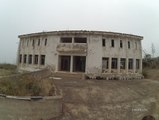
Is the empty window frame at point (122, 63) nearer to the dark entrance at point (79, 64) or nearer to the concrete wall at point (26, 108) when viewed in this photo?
the dark entrance at point (79, 64)

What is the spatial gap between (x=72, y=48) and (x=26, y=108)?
16262mm

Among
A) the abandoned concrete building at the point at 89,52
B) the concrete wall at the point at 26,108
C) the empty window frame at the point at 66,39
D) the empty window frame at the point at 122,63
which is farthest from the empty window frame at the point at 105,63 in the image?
the concrete wall at the point at 26,108

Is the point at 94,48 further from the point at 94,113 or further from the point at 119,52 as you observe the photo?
the point at 94,113

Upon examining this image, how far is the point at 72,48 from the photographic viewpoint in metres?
32.0

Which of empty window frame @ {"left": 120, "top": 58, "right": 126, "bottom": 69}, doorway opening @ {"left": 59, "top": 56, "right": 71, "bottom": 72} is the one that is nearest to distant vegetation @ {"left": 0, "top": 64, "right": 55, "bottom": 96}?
doorway opening @ {"left": 59, "top": 56, "right": 71, "bottom": 72}

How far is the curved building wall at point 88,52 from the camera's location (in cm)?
3181

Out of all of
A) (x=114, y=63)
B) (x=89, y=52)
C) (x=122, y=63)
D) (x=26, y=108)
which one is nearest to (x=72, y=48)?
(x=89, y=52)

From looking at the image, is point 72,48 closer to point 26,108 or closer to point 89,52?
point 89,52

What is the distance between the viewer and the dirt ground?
1873 centimetres

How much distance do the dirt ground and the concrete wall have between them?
1.24 meters

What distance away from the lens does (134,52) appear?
35406mm

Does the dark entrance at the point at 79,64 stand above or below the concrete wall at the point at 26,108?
above

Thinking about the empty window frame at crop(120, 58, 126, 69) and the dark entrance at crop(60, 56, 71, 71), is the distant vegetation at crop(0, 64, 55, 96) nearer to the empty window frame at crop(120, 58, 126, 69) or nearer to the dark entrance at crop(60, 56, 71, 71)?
the dark entrance at crop(60, 56, 71, 71)

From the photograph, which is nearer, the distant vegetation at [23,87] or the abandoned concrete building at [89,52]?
the distant vegetation at [23,87]
